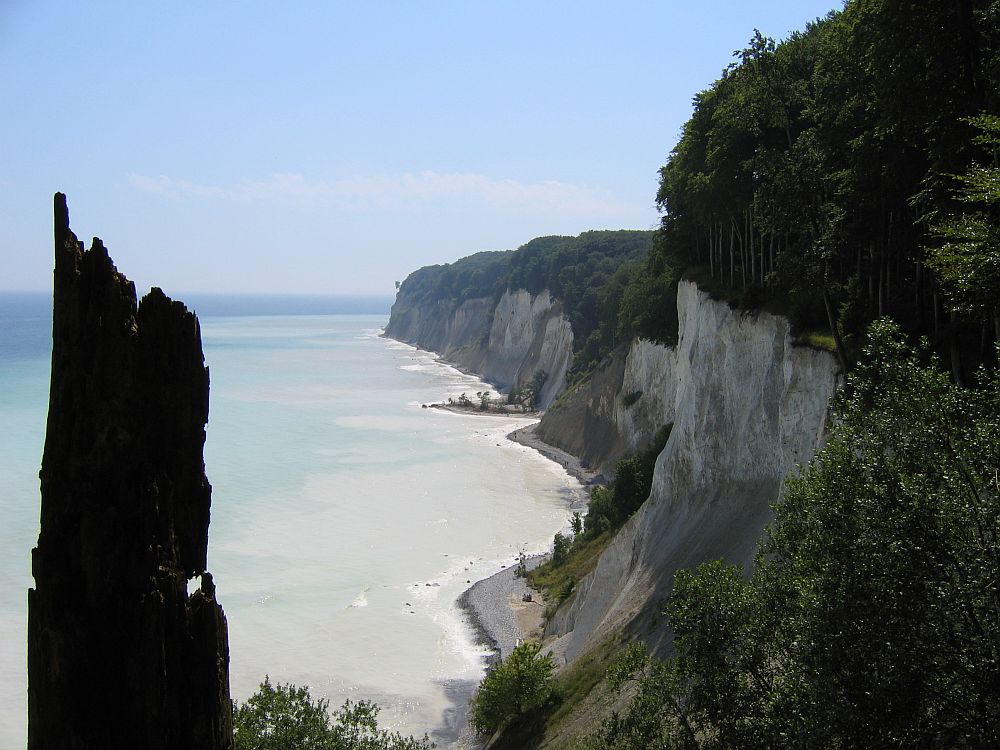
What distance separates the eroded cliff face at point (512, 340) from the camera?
9494cm

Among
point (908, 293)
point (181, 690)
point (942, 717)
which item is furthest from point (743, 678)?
point (908, 293)

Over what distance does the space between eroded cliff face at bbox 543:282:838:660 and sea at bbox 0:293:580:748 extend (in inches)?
229

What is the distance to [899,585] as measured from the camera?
29.4 feet

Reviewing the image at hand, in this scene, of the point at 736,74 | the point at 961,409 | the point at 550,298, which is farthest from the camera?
the point at 550,298

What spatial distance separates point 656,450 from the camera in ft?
141

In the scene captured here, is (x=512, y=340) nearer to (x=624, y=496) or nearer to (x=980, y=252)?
(x=624, y=496)

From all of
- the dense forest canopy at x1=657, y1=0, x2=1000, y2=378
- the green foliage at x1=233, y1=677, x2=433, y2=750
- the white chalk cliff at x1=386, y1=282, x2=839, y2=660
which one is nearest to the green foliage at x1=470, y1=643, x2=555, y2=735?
the white chalk cliff at x1=386, y1=282, x2=839, y2=660

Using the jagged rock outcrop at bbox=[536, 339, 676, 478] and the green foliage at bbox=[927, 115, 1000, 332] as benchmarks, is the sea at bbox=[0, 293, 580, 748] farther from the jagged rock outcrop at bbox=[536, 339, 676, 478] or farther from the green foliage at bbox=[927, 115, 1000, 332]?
the green foliage at bbox=[927, 115, 1000, 332]

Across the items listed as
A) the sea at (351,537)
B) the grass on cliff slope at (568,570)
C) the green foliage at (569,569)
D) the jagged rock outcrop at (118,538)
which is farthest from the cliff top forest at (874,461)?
the green foliage at (569,569)

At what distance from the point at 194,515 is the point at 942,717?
807 cm

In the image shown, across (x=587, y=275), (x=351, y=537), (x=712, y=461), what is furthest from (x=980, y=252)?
(x=587, y=275)

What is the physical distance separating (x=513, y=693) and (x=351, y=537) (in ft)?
77.3

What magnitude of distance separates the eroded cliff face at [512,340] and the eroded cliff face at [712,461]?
5482 cm

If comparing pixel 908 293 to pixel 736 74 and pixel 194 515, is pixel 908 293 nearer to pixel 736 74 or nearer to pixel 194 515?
pixel 736 74
